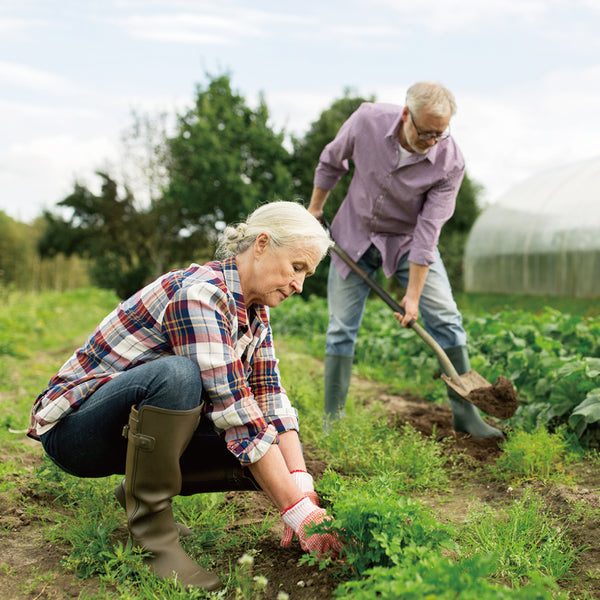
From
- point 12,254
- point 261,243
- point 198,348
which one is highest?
point 261,243

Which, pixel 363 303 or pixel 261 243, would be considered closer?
pixel 261 243

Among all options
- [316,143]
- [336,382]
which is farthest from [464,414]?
[316,143]

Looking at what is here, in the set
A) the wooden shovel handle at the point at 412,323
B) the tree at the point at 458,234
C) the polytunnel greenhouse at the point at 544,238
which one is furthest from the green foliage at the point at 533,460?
the tree at the point at 458,234

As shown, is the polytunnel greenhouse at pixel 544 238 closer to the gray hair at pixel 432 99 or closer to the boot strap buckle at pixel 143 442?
the gray hair at pixel 432 99

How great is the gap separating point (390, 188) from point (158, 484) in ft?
6.75

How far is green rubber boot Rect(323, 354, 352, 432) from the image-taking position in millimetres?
3494

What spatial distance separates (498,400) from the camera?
316 cm

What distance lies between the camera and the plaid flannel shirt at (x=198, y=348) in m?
1.82

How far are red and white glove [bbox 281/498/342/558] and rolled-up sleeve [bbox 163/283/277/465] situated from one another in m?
0.19

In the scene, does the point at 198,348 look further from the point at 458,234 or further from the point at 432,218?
the point at 458,234

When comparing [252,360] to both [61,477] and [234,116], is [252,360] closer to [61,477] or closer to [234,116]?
[61,477]

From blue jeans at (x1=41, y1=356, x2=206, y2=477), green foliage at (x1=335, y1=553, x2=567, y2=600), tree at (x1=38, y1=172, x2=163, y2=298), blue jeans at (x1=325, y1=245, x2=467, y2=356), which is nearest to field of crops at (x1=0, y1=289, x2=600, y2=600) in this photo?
green foliage at (x1=335, y1=553, x2=567, y2=600)

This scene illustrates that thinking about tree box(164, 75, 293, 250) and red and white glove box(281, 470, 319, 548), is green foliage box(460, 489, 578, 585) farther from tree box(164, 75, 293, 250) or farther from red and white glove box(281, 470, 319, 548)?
tree box(164, 75, 293, 250)

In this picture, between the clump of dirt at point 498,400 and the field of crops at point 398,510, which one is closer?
the field of crops at point 398,510
